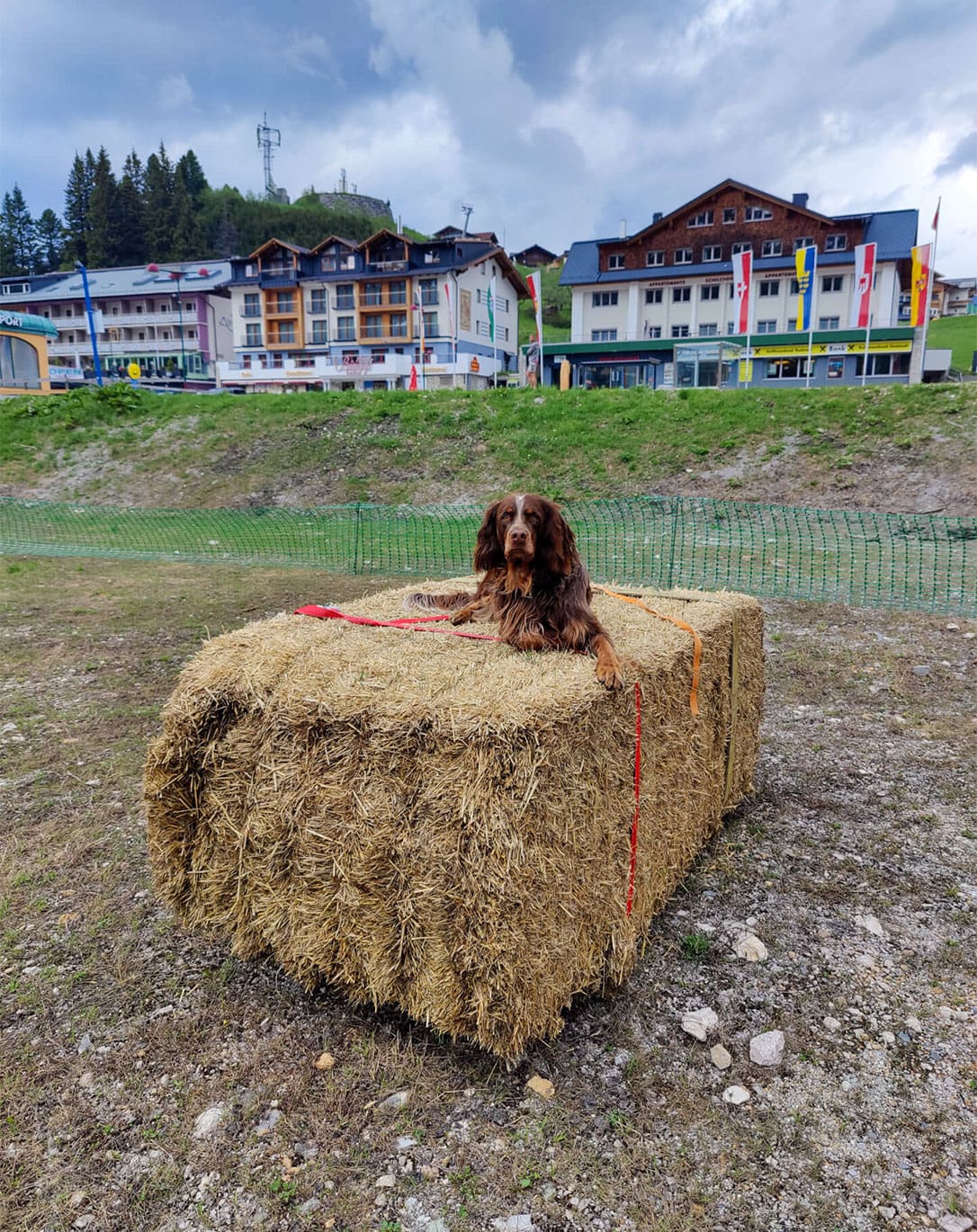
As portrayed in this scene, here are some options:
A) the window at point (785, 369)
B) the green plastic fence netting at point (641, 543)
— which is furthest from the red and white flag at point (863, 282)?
the green plastic fence netting at point (641, 543)

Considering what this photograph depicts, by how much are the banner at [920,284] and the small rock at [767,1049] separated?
3441cm

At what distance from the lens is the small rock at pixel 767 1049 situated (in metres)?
2.74

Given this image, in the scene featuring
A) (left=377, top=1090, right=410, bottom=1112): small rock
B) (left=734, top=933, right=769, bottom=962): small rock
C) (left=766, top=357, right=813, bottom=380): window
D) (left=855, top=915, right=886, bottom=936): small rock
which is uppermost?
(left=766, top=357, right=813, bottom=380): window

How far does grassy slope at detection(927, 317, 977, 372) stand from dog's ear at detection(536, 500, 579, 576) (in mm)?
61141

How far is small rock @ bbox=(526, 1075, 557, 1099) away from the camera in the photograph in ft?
8.46

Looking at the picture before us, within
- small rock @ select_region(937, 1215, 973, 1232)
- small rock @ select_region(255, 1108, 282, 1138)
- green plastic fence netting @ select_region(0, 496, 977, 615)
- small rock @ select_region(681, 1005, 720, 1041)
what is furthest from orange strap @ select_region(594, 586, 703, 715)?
green plastic fence netting @ select_region(0, 496, 977, 615)

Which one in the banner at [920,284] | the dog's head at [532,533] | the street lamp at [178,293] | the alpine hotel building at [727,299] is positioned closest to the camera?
the dog's head at [532,533]

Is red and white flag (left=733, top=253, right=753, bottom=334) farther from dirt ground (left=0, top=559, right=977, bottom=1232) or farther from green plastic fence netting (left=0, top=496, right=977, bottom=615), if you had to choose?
dirt ground (left=0, top=559, right=977, bottom=1232)

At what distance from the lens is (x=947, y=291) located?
104 metres

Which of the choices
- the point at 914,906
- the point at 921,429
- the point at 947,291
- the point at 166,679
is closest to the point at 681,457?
the point at 921,429

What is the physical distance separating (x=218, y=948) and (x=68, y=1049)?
0.68 m

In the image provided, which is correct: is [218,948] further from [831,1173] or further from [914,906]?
[914,906]

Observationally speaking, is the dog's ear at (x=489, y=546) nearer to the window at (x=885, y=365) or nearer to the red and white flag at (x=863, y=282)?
the red and white flag at (x=863, y=282)

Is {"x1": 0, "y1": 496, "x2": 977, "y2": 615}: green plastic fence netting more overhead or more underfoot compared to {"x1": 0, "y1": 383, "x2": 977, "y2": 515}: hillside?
more underfoot
